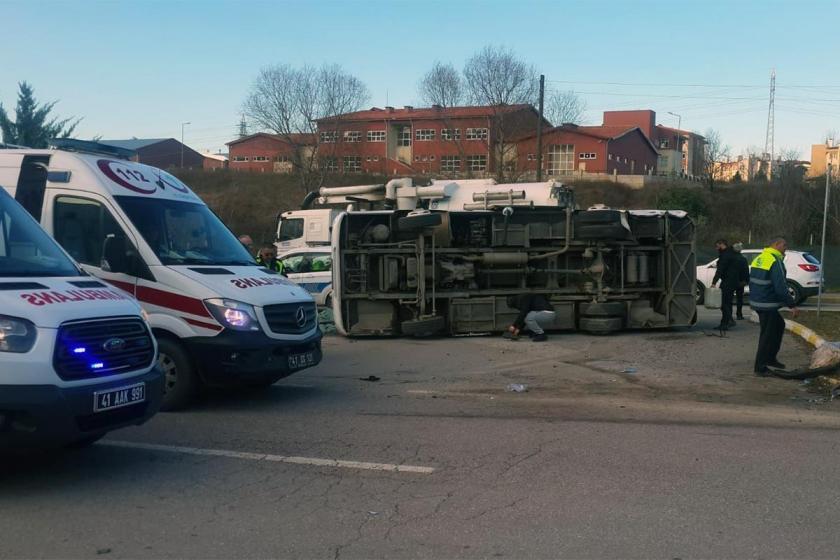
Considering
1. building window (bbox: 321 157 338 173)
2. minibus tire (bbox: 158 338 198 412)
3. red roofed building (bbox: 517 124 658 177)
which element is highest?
red roofed building (bbox: 517 124 658 177)

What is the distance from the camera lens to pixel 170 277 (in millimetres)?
8086

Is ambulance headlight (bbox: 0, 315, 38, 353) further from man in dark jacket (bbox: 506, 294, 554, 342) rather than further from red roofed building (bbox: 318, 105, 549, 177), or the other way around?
red roofed building (bbox: 318, 105, 549, 177)

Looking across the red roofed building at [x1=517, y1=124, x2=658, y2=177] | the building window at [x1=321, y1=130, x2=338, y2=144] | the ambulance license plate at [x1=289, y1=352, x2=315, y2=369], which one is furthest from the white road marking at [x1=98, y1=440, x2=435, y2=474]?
the red roofed building at [x1=517, y1=124, x2=658, y2=177]

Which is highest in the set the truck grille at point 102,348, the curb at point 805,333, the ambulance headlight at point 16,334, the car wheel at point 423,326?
the ambulance headlight at point 16,334

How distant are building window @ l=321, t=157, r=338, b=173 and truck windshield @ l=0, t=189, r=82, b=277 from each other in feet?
169

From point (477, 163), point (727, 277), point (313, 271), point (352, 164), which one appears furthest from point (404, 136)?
point (727, 277)

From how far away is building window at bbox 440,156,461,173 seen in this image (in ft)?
206

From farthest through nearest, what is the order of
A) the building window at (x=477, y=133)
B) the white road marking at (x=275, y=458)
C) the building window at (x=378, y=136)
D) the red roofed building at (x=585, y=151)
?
the building window at (x=378, y=136), the red roofed building at (x=585, y=151), the building window at (x=477, y=133), the white road marking at (x=275, y=458)

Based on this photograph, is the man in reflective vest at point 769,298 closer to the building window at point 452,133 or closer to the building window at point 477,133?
the building window at point 477,133

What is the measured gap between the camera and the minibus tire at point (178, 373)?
8.05 metres

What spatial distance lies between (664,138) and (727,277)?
90496 mm

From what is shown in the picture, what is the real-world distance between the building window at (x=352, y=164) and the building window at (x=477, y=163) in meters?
9.59

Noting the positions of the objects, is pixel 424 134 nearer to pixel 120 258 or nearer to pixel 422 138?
pixel 422 138

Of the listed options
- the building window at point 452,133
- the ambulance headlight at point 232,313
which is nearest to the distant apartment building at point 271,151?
the building window at point 452,133
